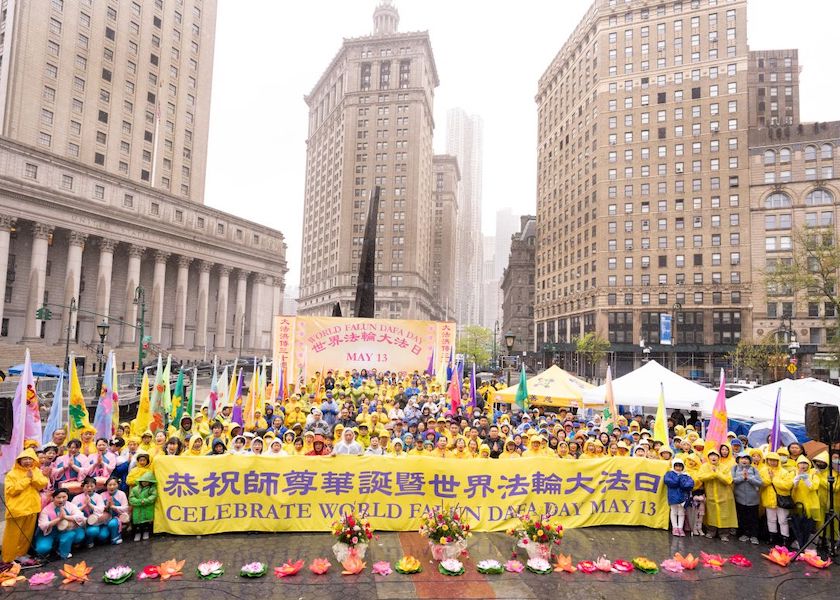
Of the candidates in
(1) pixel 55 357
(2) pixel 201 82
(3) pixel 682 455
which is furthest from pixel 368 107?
(3) pixel 682 455

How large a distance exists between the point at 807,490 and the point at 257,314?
7480 centimetres

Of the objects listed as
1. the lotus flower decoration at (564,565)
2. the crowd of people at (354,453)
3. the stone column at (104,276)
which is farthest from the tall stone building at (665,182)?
the lotus flower decoration at (564,565)

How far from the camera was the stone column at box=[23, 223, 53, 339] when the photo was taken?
4869 cm

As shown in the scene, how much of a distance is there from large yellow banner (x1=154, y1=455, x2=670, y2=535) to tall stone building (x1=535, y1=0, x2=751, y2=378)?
201ft

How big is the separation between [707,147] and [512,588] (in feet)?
251

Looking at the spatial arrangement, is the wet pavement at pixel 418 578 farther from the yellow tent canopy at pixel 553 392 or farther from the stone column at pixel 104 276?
the stone column at pixel 104 276

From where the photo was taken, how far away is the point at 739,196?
6669cm

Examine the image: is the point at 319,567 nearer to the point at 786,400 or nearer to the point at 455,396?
the point at 455,396

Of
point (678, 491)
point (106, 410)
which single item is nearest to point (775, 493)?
point (678, 491)

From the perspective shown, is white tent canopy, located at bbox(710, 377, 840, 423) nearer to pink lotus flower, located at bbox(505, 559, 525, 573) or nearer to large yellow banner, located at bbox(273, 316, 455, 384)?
pink lotus flower, located at bbox(505, 559, 525, 573)

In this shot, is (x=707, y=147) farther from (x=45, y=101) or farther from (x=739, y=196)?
(x=45, y=101)

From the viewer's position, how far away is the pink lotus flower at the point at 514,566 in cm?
782

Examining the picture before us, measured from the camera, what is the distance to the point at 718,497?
969 cm

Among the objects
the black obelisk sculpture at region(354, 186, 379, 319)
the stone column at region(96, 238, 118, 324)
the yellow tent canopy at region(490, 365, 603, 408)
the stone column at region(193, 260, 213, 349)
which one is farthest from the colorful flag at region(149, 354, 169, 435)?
the stone column at region(193, 260, 213, 349)
